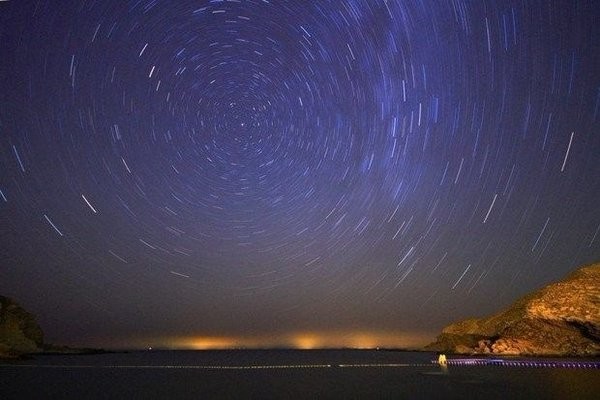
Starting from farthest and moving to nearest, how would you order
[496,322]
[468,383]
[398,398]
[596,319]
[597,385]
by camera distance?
[496,322], [596,319], [468,383], [597,385], [398,398]

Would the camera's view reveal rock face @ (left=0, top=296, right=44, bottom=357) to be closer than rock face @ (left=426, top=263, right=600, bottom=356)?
No

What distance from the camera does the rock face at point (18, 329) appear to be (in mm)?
138875

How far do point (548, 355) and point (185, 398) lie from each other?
3405 inches

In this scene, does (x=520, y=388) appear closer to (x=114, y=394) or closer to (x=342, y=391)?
→ (x=342, y=391)

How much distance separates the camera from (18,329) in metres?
144

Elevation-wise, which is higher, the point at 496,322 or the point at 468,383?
the point at 496,322

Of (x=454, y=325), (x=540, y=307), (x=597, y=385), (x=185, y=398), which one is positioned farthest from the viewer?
(x=454, y=325)

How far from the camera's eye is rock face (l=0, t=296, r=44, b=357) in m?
139

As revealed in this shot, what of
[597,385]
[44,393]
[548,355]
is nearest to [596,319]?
[548,355]

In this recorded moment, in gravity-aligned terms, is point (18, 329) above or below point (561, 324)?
above

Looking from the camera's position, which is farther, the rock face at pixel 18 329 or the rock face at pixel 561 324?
the rock face at pixel 18 329

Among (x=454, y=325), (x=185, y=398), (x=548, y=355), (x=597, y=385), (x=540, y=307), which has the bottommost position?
(x=185, y=398)

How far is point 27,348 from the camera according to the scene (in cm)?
14712

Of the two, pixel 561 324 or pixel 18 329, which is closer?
pixel 561 324
